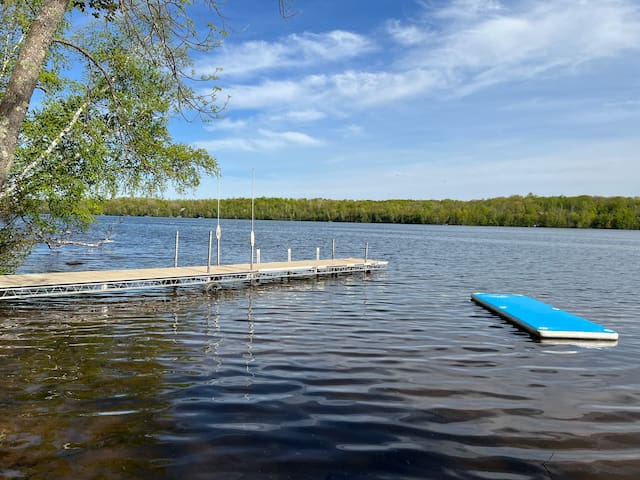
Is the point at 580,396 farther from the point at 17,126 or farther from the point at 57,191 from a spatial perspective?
the point at 57,191

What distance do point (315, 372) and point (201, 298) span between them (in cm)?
1100

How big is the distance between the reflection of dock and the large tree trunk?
42.9 feet

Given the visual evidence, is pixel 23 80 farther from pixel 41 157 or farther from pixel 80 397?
pixel 41 157

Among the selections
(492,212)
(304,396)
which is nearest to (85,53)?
(304,396)

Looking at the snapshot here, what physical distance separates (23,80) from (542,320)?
47.6 ft

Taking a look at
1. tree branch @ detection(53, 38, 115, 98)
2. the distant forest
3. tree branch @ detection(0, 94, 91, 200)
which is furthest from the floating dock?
the distant forest

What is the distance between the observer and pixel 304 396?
7871 mm

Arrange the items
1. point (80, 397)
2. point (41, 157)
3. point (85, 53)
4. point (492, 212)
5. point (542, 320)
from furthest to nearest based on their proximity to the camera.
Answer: point (492, 212) → point (542, 320) → point (41, 157) → point (80, 397) → point (85, 53)

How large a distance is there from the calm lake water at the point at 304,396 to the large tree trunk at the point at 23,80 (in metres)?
3.58

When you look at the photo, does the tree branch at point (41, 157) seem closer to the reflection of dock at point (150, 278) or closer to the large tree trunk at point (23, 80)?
the reflection of dock at point (150, 278)

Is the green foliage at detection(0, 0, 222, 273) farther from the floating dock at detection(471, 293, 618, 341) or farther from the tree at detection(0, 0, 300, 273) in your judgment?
the floating dock at detection(471, 293, 618, 341)

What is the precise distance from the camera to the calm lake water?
5586mm

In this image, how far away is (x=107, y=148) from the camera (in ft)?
46.3

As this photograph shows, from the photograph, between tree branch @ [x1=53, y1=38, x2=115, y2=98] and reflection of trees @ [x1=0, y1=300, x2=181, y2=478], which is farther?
reflection of trees @ [x1=0, y1=300, x2=181, y2=478]
